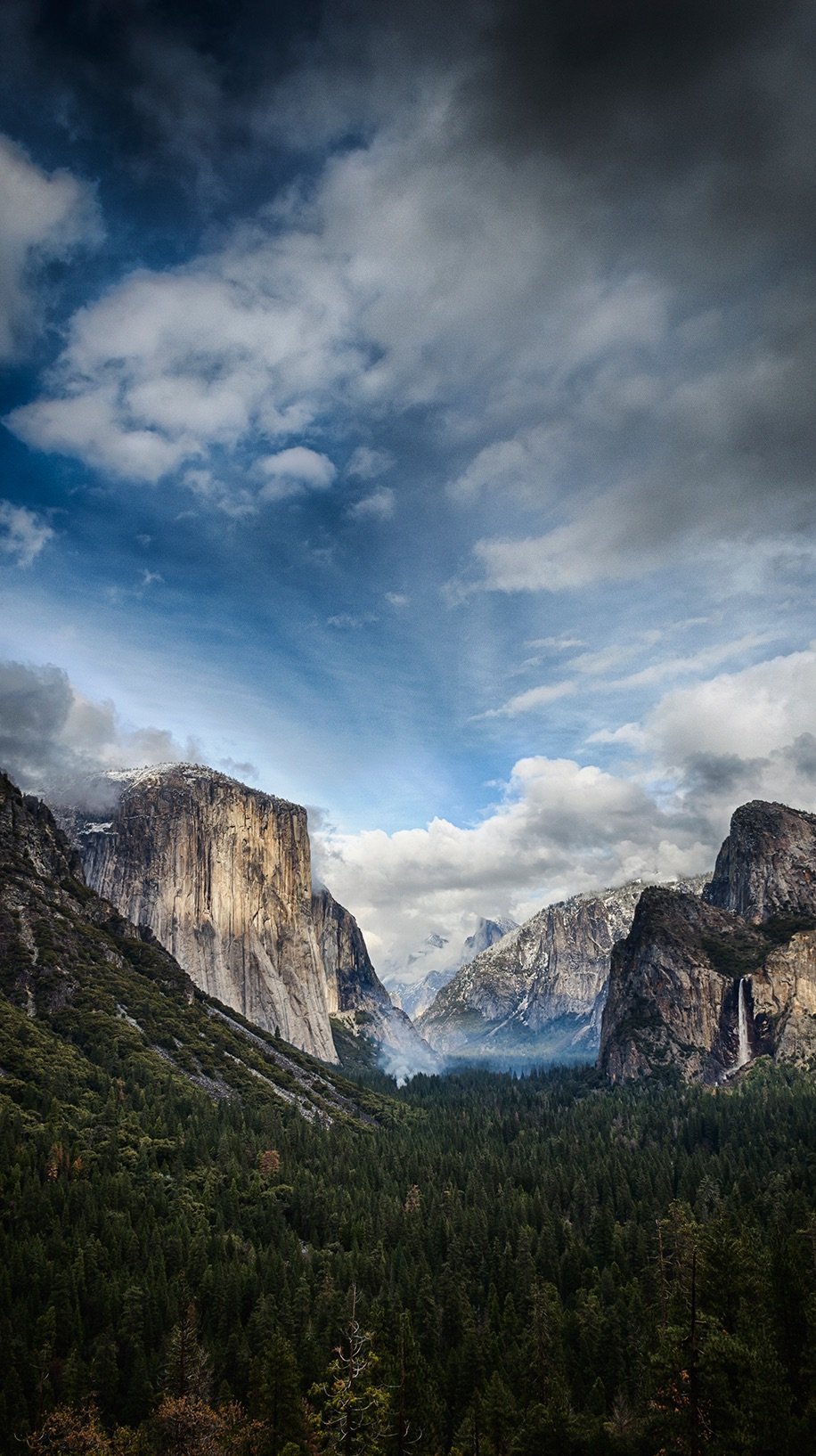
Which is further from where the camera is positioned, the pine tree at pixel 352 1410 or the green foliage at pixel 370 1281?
the green foliage at pixel 370 1281

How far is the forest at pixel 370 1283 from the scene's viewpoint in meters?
51.6

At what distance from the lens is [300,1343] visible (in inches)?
3533

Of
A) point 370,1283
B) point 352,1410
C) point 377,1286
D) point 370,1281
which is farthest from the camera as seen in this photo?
point 370,1281

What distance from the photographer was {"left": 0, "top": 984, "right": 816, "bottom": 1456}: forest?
5156 cm

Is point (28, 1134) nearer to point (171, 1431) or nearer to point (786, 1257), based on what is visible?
point (171, 1431)

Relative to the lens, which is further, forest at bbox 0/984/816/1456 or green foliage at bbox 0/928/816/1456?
green foliage at bbox 0/928/816/1456

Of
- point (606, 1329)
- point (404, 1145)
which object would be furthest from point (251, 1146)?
point (606, 1329)

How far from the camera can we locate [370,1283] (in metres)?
109

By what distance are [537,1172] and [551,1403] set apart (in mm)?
111504

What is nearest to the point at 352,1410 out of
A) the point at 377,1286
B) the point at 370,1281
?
the point at 377,1286

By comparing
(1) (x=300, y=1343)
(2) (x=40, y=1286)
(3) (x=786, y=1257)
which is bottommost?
(1) (x=300, y=1343)

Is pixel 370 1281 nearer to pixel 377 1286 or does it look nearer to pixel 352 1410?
pixel 377 1286

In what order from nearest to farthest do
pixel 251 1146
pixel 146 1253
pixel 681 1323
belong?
pixel 681 1323 → pixel 146 1253 → pixel 251 1146

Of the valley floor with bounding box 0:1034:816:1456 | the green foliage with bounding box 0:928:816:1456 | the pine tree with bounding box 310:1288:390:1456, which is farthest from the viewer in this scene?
the green foliage with bounding box 0:928:816:1456
